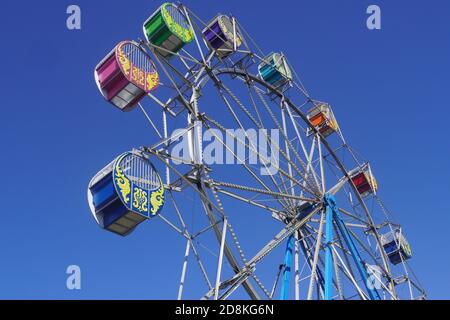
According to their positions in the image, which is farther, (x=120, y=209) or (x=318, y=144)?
(x=318, y=144)

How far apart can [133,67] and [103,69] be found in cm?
72

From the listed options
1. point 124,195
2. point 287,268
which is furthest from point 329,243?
point 124,195

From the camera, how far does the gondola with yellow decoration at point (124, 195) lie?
13398mm

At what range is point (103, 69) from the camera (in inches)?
606

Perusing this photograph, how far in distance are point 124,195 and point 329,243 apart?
7.50 meters

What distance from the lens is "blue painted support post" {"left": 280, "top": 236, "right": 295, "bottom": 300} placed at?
18.0 m

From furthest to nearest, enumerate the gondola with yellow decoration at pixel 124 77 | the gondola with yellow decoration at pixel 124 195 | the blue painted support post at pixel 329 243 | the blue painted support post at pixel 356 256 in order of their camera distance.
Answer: the blue painted support post at pixel 356 256
the blue painted support post at pixel 329 243
the gondola with yellow decoration at pixel 124 77
the gondola with yellow decoration at pixel 124 195

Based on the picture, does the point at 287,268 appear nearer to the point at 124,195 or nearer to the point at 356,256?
the point at 356,256

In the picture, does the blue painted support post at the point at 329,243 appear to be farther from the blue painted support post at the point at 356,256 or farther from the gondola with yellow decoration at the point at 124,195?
the gondola with yellow decoration at the point at 124,195

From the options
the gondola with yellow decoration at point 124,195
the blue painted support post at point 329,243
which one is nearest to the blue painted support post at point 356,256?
Answer: the blue painted support post at point 329,243

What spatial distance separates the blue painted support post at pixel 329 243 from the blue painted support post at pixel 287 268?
3.55 ft

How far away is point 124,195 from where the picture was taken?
13383 mm
